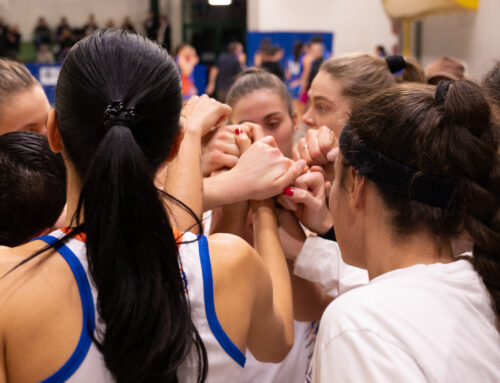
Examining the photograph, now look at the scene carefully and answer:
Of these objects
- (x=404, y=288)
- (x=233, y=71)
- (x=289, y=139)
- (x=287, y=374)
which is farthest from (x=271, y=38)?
(x=404, y=288)

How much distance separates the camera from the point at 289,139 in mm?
2354

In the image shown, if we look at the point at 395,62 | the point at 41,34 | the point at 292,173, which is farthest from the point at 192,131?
the point at 41,34

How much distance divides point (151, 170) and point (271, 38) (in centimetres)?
1019

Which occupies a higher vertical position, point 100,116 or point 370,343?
point 100,116

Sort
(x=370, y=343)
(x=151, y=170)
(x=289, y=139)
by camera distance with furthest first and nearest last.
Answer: (x=289, y=139), (x=151, y=170), (x=370, y=343)

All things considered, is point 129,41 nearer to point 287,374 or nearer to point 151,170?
point 151,170

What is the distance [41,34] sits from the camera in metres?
15.4

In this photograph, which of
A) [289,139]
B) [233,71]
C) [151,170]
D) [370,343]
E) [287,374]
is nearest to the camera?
[370,343]

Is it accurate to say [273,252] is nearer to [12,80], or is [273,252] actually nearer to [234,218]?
[234,218]

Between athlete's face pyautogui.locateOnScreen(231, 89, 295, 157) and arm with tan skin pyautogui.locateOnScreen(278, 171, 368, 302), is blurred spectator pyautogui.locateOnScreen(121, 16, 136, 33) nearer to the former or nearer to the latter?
athlete's face pyautogui.locateOnScreen(231, 89, 295, 157)

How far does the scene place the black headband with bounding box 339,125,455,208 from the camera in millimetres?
1052

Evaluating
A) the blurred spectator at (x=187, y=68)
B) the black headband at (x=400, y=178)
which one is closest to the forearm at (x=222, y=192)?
the black headband at (x=400, y=178)

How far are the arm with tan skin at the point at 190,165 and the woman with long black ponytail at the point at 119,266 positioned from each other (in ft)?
0.71

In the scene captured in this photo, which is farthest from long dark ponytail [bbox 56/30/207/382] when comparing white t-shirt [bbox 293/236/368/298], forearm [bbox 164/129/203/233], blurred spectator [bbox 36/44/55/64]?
blurred spectator [bbox 36/44/55/64]
